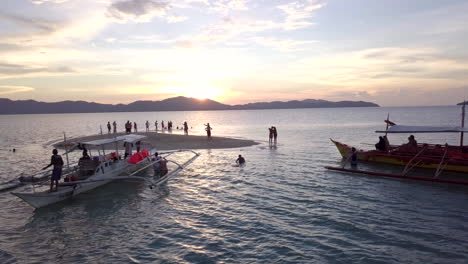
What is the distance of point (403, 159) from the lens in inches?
993

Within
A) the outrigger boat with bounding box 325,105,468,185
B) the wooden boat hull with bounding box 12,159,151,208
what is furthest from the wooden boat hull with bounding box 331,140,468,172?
the wooden boat hull with bounding box 12,159,151,208

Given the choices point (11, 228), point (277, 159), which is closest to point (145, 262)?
point (11, 228)

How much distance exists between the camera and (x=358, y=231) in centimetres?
1266

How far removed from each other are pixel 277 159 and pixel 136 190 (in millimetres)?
15310

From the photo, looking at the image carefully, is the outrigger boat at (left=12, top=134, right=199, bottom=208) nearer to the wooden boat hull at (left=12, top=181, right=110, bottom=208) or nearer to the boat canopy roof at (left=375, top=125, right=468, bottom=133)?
the wooden boat hull at (left=12, top=181, right=110, bottom=208)

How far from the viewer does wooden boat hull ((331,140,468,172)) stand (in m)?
22.2

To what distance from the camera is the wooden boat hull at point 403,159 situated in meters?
22.2

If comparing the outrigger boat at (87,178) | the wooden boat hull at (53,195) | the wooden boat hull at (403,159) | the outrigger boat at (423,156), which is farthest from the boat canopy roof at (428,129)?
the wooden boat hull at (53,195)

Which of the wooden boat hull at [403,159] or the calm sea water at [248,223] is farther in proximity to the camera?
the wooden boat hull at [403,159]

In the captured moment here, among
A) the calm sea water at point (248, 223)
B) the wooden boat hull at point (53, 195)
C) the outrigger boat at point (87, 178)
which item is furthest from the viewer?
the outrigger boat at point (87, 178)

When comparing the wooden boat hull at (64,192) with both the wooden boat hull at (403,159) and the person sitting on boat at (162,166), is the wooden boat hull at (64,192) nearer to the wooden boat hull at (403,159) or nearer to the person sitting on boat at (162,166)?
the person sitting on boat at (162,166)

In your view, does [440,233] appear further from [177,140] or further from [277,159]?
[177,140]

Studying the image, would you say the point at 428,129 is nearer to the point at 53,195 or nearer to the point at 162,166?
the point at 162,166

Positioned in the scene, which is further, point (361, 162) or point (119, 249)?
point (361, 162)
